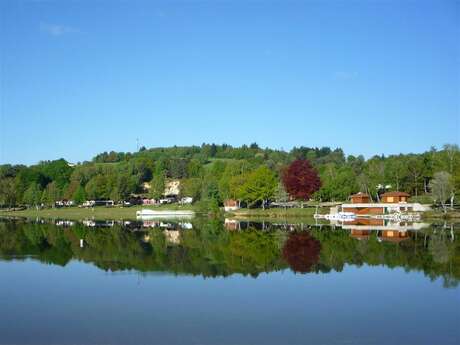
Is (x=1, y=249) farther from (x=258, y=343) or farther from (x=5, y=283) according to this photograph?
(x=258, y=343)

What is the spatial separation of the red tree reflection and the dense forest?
3365cm

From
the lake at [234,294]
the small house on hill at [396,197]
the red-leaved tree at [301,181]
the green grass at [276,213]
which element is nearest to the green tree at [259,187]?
the green grass at [276,213]

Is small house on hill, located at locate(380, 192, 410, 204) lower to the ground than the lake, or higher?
higher

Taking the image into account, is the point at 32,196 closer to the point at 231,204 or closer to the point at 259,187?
the point at 231,204

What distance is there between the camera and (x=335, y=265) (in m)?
30.2

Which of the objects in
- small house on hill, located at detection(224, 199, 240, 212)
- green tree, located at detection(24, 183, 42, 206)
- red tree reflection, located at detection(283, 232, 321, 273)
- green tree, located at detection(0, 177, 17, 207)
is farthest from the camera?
green tree, located at detection(0, 177, 17, 207)

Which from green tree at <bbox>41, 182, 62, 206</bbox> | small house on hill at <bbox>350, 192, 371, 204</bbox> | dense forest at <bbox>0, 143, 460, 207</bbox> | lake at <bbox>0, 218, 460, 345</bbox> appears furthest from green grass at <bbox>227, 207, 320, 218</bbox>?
green tree at <bbox>41, 182, 62, 206</bbox>

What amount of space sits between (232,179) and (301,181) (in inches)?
604

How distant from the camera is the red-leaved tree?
297 feet

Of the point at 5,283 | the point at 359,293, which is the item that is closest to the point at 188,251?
the point at 5,283

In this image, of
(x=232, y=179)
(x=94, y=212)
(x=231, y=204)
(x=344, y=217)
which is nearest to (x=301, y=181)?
(x=232, y=179)

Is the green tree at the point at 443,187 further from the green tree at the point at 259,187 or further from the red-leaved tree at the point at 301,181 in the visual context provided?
the green tree at the point at 259,187

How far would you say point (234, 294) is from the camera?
22.2m

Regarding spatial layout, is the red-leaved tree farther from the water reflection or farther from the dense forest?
the water reflection
